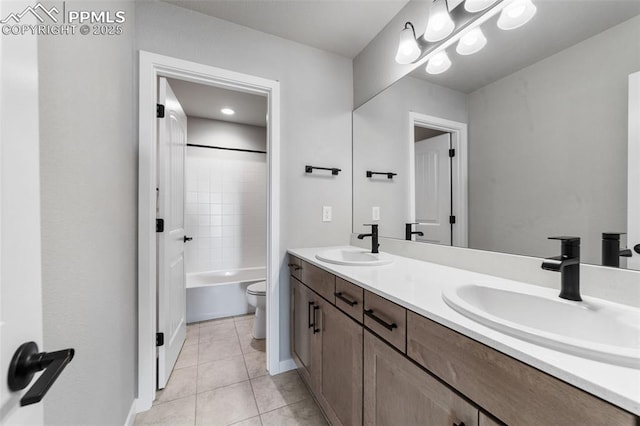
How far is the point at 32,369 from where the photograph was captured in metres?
0.39

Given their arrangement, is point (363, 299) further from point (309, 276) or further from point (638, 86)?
point (638, 86)

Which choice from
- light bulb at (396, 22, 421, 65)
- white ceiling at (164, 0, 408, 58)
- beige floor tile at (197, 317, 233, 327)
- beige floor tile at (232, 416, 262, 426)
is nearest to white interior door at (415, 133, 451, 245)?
light bulb at (396, 22, 421, 65)

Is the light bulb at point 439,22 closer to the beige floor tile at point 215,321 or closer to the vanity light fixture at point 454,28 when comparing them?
the vanity light fixture at point 454,28

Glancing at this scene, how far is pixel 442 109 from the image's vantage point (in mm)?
1416

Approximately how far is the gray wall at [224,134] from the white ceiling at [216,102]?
0.09 meters

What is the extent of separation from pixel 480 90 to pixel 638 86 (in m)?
0.51

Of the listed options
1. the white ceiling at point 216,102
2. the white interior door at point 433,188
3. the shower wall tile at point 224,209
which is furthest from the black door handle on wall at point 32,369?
the shower wall tile at point 224,209

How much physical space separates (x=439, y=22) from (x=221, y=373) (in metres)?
2.54

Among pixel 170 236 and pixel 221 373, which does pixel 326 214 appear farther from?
pixel 221 373

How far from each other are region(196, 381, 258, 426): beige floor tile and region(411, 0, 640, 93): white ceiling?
6.88ft

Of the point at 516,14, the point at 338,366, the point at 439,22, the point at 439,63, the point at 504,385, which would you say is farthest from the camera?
the point at 439,63

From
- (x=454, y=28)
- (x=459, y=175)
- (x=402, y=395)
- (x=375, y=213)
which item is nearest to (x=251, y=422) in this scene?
(x=402, y=395)

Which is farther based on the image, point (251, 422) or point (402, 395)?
point (251, 422)

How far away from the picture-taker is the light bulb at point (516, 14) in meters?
1.02
